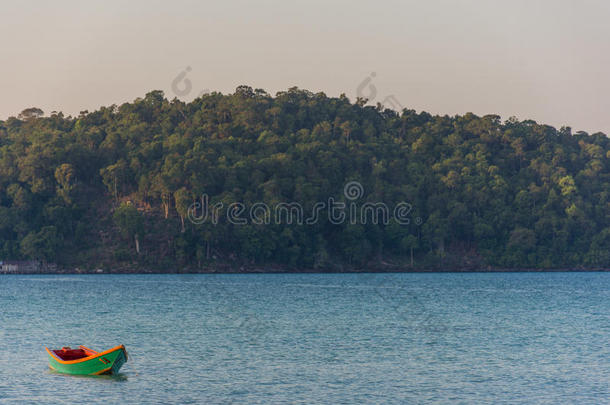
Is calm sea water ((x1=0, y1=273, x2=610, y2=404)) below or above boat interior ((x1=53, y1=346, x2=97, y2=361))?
below

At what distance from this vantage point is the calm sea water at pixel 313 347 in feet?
133

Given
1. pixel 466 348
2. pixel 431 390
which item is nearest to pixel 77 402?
pixel 431 390

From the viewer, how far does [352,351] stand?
5403cm

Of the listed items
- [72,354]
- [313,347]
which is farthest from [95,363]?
[313,347]

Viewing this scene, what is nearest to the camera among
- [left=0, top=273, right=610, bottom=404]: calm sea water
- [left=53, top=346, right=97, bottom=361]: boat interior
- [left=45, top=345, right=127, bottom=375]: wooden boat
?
[left=0, top=273, right=610, bottom=404]: calm sea water

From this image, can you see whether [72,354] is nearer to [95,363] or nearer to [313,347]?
[95,363]

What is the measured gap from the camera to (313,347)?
55.9m

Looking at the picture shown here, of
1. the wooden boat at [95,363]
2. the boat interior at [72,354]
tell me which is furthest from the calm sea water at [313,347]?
the boat interior at [72,354]

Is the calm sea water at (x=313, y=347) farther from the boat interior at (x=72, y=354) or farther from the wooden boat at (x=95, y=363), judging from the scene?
the boat interior at (x=72, y=354)

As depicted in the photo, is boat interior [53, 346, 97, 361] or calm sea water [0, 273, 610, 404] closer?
calm sea water [0, 273, 610, 404]

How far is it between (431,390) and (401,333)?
942 inches

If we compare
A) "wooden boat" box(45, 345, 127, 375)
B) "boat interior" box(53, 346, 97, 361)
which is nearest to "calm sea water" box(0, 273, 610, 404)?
"wooden boat" box(45, 345, 127, 375)

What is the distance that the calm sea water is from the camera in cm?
4066

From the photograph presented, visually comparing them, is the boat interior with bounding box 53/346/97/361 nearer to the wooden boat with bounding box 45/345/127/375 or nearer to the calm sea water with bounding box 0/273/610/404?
the wooden boat with bounding box 45/345/127/375
